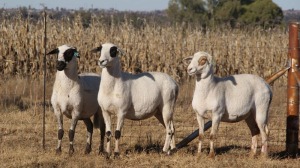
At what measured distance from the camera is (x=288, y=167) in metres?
12.0

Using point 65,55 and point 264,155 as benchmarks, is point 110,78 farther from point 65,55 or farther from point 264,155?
point 264,155

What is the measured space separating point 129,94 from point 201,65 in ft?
4.49

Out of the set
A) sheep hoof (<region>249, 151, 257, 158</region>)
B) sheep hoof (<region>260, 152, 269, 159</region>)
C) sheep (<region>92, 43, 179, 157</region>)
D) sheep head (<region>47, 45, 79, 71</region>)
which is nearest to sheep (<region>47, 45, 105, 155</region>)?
sheep head (<region>47, 45, 79, 71</region>)

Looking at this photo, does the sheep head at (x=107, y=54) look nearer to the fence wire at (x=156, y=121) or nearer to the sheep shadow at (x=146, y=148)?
the sheep shadow at (x=146, y=148)

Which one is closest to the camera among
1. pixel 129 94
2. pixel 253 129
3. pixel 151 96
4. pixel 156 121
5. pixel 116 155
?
pixel 116 155

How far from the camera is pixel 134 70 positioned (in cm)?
A: 2522

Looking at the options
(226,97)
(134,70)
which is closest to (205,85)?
(226,97)

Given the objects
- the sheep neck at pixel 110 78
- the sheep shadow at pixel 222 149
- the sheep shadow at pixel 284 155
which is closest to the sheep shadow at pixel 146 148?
the sheep shadow at pixel 222 149

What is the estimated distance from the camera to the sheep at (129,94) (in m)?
12.6

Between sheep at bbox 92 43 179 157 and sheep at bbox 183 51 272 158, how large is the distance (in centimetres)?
73

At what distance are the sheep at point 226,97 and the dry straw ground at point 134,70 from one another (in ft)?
2.05

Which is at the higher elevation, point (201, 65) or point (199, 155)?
point (201, 65)

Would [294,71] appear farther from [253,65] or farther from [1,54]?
[1,54]

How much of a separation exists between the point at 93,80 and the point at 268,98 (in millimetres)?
3208
